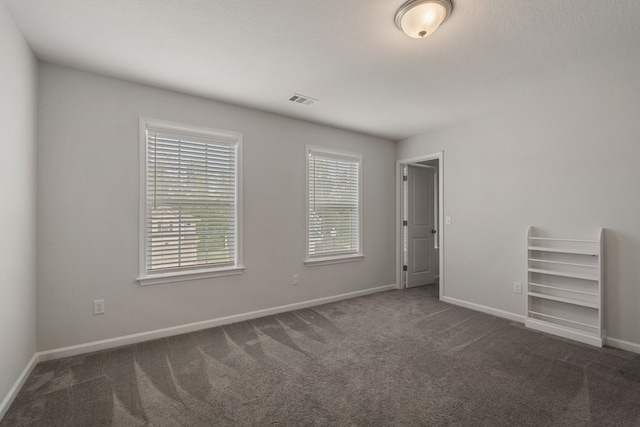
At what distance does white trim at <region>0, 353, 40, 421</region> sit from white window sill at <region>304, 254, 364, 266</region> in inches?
106

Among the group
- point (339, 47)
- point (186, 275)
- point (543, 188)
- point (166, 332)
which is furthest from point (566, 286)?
point (166, 332)

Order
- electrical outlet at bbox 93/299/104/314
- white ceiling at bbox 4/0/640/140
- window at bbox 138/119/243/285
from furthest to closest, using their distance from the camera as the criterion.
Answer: window at bbox 138/119/243/285, electrical outlet at bbox 93/299/104/314, white ceiling at bbox 4/0/640/140

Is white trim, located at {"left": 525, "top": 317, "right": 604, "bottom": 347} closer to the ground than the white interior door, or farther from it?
closer to the ground

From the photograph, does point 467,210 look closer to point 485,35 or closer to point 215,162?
point 485,35

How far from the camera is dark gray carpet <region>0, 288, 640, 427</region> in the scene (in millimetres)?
1842

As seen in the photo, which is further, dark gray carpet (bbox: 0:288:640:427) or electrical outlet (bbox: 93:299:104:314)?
electrical outlet (bbox: 93:299:104:314)

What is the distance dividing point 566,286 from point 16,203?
4.88 meters

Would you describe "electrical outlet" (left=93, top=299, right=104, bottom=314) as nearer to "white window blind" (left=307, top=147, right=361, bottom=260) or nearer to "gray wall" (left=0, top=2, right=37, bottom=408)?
"gray wall" (left=0, top=2, right=37, bottom=408)

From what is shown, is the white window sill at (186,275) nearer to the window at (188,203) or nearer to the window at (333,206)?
the window at (188,203)

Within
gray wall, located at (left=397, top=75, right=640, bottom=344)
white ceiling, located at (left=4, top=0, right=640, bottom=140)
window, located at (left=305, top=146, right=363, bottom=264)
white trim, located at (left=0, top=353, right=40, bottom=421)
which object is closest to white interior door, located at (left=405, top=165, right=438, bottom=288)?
gray wall, located at (left=397, top=75, right=640, bottom=344)

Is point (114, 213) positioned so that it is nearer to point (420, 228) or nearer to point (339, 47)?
point (339, 47)

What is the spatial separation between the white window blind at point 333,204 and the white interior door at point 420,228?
3.67ft

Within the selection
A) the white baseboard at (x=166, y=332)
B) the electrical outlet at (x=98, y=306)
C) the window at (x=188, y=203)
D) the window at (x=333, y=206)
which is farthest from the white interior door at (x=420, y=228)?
the electrical outlet at (x=98, y=306)

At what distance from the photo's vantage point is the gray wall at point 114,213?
2.54 m
